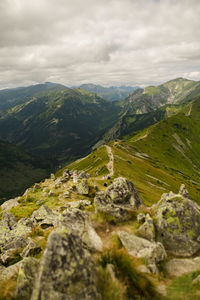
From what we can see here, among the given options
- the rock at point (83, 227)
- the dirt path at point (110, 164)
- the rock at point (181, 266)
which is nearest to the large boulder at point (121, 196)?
the rock at point (83, 227)

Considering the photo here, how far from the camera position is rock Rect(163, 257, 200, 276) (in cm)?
1390

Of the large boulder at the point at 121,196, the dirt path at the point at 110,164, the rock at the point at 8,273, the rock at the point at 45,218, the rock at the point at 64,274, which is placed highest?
the rock at the point at 64,274

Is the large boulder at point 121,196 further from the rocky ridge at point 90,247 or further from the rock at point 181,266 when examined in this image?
the rock at point 181,266

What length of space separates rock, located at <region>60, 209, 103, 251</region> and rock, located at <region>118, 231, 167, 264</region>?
100 inches

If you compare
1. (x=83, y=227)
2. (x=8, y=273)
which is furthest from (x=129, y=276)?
(x=8, y=273)

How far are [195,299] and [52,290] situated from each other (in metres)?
8.42

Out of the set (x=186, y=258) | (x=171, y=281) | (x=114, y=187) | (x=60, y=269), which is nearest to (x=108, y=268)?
(x=60, y=269)

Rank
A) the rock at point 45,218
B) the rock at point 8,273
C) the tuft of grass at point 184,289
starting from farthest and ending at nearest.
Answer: the rock at point 45,218
the rock at point 8,273
the tuft of grass at point 184,289

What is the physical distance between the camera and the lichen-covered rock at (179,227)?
17.1 metres

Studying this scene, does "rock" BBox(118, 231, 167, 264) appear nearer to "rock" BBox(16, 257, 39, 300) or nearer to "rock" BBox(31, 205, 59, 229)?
"rock" BBox(16, 257, 39, 300)

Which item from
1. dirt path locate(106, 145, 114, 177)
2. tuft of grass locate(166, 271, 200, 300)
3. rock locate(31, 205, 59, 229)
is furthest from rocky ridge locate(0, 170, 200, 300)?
dirt path locate(106, 145, 114, 177)

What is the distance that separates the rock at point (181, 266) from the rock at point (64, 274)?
7676 millimetres

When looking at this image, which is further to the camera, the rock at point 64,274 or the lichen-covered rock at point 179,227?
the lichen-covered rock at point 179,227

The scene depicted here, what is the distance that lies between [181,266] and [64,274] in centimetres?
1077
